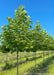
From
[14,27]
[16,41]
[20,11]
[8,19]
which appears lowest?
[16,41]

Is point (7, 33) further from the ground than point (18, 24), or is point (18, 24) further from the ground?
point (18, 24)

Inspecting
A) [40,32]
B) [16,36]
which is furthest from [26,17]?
[40,32]

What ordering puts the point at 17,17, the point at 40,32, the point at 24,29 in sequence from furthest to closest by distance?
the point at 40,32
the point at 17,17
the point at 24,29

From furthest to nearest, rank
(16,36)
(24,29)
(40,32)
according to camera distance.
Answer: (40,32) → (24,29) → (16,36)

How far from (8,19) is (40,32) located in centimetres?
577

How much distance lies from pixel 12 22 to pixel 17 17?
707 millimetres

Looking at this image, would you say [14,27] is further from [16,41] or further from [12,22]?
[16,41]

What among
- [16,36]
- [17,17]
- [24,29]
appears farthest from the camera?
[17,17]

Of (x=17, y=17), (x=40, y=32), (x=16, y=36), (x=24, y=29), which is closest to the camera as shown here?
(x=16, y=36)

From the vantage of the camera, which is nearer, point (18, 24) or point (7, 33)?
point (7, 33)

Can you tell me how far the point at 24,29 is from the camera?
7168 millimetres

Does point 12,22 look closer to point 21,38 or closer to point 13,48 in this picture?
point 21,38

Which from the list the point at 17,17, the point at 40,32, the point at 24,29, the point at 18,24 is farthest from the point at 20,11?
the point at 40,32

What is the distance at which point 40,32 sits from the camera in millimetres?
12141
